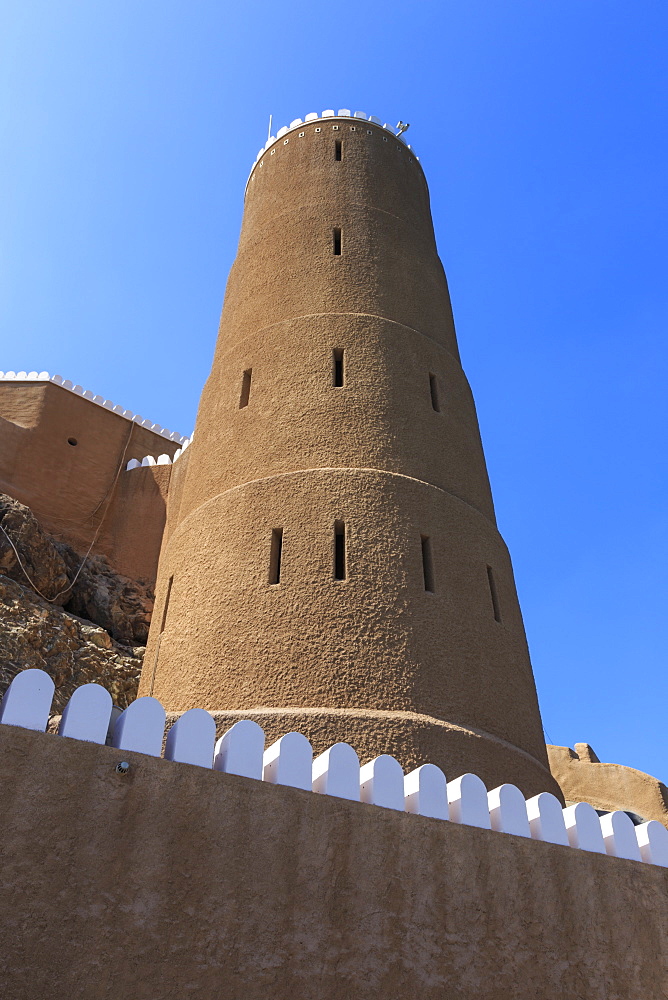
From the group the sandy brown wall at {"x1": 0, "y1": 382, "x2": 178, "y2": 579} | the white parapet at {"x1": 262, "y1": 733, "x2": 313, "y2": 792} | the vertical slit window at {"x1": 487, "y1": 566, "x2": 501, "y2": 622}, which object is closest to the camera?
the white parapet at {"x1": 262, "y1": 733, "x2": 313, "y2": 792}

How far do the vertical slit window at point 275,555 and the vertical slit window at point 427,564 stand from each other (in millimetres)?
1228

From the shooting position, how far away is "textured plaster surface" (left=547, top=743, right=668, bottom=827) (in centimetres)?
1535

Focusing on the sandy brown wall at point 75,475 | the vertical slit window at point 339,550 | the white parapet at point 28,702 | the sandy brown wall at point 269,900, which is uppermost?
the sandy brown wall at point 75,475

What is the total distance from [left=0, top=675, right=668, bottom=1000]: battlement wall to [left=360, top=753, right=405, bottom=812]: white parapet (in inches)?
1.1

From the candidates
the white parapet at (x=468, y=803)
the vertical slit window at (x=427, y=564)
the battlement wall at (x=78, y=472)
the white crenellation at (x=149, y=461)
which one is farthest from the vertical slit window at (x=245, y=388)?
the white crenellation at (x=149, y=461)

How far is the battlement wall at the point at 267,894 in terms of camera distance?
11.0 feet

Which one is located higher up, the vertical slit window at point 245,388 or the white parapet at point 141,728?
the vertical slit window at point 245,388

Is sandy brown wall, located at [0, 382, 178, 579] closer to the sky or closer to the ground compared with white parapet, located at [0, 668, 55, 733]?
closer to the sky

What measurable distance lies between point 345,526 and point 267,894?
367 cm

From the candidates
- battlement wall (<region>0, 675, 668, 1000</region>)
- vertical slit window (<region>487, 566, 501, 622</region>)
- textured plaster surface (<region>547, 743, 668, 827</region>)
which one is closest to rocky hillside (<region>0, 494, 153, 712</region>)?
vertical slit window (<region>487, 566, 501, 622</region>)

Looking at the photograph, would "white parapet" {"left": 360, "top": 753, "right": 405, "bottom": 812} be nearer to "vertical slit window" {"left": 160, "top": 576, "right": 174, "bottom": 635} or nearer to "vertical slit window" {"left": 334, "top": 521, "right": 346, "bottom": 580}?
"vertical slit window" {"left": 334, "top": 521, "right": 346, "bottom": 580}

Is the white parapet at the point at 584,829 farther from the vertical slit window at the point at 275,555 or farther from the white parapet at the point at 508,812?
the vertical slit window at the point at 275,555

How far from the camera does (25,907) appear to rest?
3.26 meters

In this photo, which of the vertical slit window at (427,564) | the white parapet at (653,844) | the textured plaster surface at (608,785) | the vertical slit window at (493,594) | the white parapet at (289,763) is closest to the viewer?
the white parapet at (289,763)
